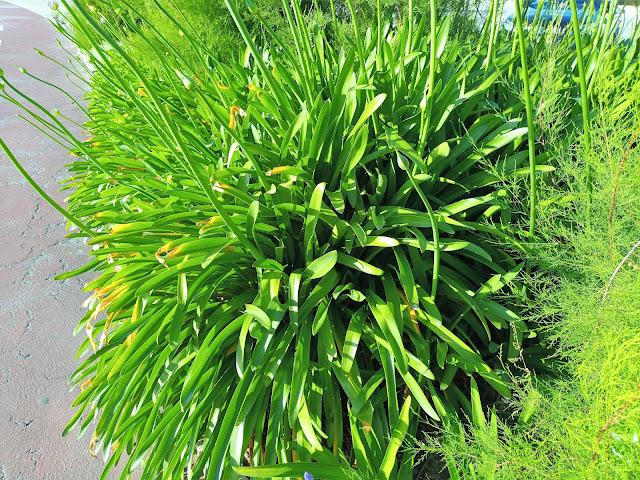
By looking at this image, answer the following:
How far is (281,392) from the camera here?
4.14ft

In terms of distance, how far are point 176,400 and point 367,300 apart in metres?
0.63

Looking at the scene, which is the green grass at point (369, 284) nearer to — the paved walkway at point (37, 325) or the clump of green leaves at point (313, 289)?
the clump of green leaves at point (313, 289)

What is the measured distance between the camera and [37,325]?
7.24 ft

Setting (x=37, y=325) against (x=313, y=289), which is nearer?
(x=313, y=289)

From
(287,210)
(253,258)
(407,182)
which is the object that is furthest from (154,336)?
(407,182)

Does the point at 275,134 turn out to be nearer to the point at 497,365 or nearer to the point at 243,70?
the point at 243,70

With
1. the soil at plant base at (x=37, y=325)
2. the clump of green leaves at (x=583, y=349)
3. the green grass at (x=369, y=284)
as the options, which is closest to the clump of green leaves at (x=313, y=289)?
the green grass at (x=369, y=284)

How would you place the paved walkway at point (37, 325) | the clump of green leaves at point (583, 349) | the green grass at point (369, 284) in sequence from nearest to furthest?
the clump of green leaves at point (583, 349) → the green grass at point (369, 284) → the paved walkway at point (37, 325)

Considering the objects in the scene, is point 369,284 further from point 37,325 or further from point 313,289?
point 37,325

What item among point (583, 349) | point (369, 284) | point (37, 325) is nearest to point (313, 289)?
point (369, 284)

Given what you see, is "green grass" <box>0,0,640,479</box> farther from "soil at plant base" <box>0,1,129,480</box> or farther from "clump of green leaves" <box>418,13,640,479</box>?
"soil at plant base" <box>0,1,129,480</box>

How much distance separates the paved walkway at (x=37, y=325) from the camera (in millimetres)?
1629

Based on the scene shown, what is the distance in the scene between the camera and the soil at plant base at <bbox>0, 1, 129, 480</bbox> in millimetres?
1629

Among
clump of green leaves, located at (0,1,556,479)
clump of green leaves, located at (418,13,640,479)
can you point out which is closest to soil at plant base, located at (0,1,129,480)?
clump of green leaves, located at (0,1,556,479)
